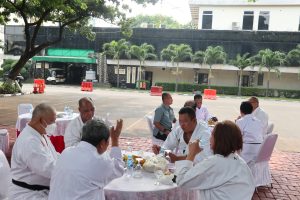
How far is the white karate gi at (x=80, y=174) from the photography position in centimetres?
232

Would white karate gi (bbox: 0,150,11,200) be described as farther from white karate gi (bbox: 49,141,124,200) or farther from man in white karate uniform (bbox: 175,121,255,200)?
man in white karate uniform (bbox: 175,121,255,200)

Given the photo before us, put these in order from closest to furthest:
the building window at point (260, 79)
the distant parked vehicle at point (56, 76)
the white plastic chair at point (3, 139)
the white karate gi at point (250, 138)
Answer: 1. the white karate gi at point (250, 138)
2. the white plastic chair at point (3, 139)
3. the building window at point (260, 79)
4. the distant parked vehicle at point (56, 76)

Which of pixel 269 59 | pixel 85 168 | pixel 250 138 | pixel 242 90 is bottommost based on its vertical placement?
pixel 242 90

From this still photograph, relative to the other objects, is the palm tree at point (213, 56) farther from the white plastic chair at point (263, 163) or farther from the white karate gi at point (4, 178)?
the white karate gi at point (4, 178)

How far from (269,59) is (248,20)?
8202 mm

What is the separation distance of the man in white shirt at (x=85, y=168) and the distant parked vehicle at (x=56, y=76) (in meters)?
34.2

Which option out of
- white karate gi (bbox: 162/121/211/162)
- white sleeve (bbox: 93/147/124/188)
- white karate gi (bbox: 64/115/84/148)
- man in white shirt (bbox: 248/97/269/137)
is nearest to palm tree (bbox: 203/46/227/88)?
man in white shirt (bbox: 248/97/269/137)

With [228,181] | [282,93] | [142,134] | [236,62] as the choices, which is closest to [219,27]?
[236,62]

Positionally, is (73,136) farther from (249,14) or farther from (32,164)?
(249,14)

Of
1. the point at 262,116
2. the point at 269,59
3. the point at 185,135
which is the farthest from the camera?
the point at 269,59

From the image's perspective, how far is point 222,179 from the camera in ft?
7.91

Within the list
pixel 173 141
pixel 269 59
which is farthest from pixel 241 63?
pixel 173 141

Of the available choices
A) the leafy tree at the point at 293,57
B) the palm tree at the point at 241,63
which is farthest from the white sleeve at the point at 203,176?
the leafy tree at the point at 293,57

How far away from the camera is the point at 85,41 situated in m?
36.6
